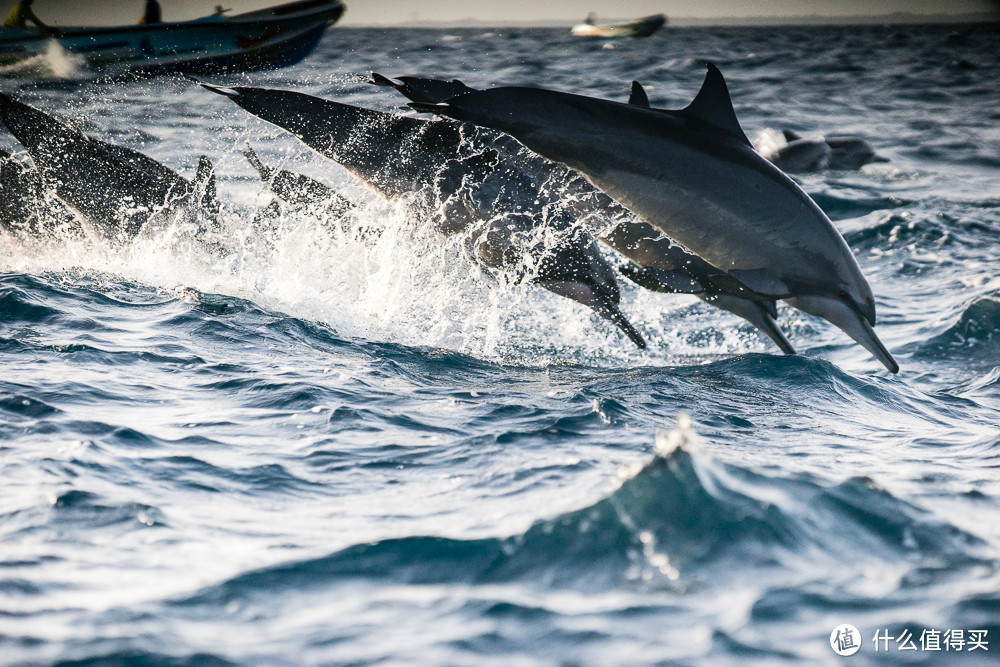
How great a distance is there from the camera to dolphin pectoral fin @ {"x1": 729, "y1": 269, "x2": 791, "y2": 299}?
27.8ft

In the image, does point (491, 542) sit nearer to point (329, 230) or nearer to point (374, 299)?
point (374, 299)

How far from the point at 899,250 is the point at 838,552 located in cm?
1201

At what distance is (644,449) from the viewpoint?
19.8 ft

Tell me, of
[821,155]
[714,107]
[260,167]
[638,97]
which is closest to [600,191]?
[638,97]

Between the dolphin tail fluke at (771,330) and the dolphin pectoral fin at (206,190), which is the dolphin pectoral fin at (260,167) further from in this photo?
the dolphin tail fluke at (771,330)

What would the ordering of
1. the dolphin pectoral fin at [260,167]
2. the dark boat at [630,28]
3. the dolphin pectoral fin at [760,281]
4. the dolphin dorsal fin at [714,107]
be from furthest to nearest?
1. the dark boat at [630,28]
2. the dolphin pectoral fin at [260,167]
3. the dolphin pectoral fin at [760,281]
4. the dolphin dorsal fin at [714,107]

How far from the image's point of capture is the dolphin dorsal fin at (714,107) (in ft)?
26.6

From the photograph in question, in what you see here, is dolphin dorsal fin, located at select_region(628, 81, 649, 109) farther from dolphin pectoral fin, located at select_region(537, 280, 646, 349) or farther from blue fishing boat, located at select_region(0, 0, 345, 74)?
blue fishing boat, located at select_region(0, 0, 345, 74)

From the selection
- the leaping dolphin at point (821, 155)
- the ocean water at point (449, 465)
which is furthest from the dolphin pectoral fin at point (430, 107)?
the leaping dolphin at point (821, 155)

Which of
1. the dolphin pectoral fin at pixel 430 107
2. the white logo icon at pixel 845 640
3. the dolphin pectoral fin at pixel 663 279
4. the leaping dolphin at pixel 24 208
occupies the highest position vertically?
the dolphin pectoral fin at pixel 430 107

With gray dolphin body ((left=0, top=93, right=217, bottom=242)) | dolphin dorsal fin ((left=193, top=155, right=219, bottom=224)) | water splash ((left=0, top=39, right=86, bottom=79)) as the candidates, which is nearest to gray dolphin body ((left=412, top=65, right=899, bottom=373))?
dolphin dorsal fin ((left=193, top=155, right=219, bottom=224))

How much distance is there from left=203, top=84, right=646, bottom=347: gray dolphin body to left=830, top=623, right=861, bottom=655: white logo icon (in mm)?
5118

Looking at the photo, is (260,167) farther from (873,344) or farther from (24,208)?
(873,344)

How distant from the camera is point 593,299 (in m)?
8.90
